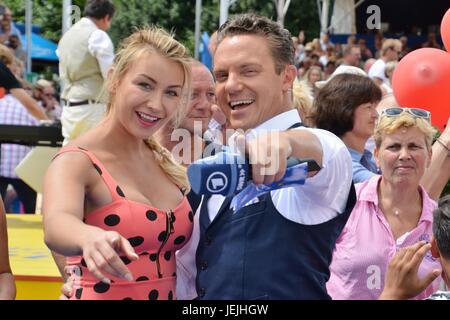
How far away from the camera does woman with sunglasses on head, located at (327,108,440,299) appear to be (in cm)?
330

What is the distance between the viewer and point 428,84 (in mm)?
4371

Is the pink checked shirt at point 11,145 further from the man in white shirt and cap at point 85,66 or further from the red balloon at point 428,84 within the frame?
the red balloon at point 428,84

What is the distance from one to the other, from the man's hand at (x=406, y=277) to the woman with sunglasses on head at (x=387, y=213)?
92 centimetres

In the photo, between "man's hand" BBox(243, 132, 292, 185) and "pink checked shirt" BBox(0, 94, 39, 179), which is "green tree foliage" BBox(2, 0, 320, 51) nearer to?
"pink checked shirt" BBox(0, 94, 39, 179)

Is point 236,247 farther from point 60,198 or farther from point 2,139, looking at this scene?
point 2,139

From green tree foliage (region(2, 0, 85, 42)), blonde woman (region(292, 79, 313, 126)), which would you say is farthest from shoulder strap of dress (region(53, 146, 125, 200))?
green tree foliage (region(2, 0, 85, 42))

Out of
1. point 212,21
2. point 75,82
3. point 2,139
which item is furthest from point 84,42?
point 212,21

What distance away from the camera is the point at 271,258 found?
2240 mm

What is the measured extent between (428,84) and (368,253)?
135 centimetres

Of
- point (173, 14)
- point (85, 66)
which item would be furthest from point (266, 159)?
point (173, 14)

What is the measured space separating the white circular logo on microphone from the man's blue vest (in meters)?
0.49

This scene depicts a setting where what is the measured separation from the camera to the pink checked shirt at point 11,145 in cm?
785

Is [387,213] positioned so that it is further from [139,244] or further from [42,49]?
[42,49]
